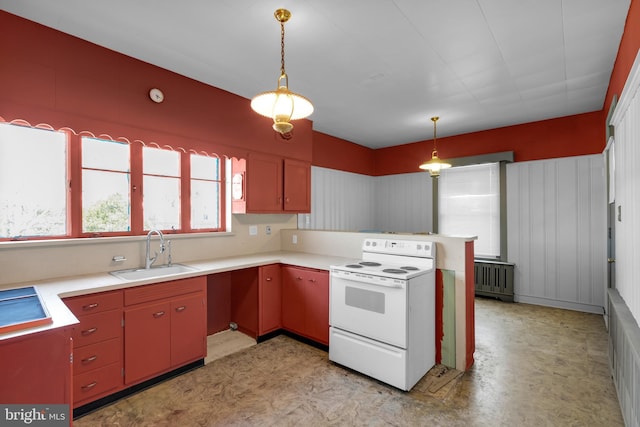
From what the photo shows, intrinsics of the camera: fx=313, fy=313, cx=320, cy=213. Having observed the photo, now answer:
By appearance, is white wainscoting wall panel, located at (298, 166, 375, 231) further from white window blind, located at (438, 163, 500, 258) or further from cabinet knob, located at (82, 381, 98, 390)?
cabinet knob, located at (82, 381, 98, 390)

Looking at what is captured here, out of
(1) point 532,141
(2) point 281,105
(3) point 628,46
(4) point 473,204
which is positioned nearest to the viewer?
(2) point 281,105

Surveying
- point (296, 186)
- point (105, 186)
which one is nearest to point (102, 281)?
point (105, 186)

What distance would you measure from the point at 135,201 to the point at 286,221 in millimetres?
1960

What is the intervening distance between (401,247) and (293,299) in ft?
4.23

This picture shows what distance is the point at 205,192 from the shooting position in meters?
3.66

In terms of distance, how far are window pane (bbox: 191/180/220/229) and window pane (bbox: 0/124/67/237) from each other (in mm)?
1169

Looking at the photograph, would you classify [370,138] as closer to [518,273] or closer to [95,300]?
[518,273]

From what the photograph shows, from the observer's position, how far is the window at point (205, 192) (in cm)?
355

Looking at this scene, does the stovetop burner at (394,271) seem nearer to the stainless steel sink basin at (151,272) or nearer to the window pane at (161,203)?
the stainless steel sink basin at (151,272)

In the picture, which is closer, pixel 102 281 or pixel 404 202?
pixel 102 281

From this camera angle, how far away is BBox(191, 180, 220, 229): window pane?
3.55 m

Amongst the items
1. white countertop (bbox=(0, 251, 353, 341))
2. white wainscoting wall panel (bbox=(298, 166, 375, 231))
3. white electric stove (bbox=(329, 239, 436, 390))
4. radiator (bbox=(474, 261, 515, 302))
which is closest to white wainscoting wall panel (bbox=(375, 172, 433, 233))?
white wainscoting wall panel (bbox=(298, 166, 375, 231))

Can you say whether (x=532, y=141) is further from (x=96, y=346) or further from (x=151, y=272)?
(x=96, y=346)

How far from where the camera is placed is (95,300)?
218 centimetres
